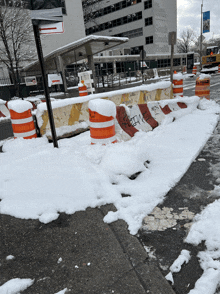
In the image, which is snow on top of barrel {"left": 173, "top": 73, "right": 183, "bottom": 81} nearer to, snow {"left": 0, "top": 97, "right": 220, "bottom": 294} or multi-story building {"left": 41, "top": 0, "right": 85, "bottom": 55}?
snow {"left": 0, "top": 97, "right": 220, "bottom": 294}

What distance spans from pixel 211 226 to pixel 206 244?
10.2 inches

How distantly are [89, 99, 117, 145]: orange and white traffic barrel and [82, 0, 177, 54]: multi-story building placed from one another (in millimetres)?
48073

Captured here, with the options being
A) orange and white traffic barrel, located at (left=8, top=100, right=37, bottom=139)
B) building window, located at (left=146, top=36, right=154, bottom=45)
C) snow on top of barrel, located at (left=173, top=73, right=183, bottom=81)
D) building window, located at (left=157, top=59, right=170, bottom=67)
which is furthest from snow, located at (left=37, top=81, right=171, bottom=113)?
building window, located at (left=146, top=36, right=154, bottom=45)

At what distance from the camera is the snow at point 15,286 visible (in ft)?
5.79

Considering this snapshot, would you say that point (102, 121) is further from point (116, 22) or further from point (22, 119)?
point (116, 22)

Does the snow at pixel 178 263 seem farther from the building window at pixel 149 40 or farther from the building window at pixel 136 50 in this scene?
the building window at pixel 136 50

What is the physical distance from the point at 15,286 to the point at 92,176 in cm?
184

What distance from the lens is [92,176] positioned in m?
3.42

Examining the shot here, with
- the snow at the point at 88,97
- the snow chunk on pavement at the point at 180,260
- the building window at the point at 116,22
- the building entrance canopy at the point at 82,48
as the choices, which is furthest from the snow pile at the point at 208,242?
the building window at the point at 116,22

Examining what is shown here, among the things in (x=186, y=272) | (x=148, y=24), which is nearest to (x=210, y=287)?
(x=186, y=272)

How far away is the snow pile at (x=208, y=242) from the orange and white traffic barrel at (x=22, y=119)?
459 cm

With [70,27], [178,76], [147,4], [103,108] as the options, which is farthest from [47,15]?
[147,4]

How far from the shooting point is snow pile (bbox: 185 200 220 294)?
1736 mm

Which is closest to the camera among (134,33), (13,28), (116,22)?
(13,28)
